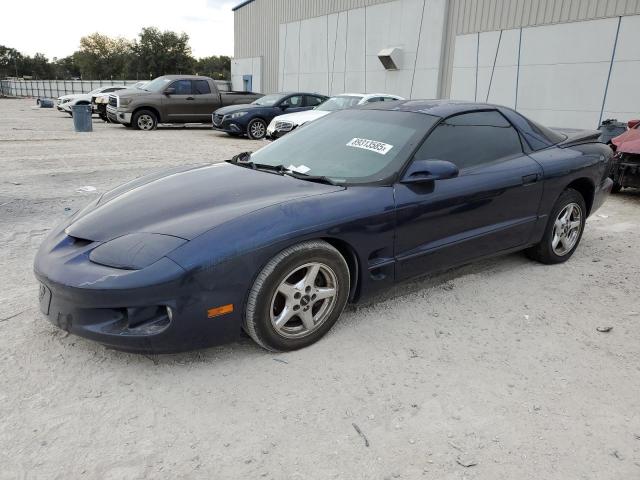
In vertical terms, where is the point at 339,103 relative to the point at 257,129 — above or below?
above

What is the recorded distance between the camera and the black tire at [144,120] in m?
15.7

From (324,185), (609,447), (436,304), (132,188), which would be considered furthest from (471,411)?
(132,188)

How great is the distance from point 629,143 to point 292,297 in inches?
251

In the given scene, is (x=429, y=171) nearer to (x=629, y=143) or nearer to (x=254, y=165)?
(x=254, y=165)

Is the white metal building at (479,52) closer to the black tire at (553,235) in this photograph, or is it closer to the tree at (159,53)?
the black tire at (553,235)

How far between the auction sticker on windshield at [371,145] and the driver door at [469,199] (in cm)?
21

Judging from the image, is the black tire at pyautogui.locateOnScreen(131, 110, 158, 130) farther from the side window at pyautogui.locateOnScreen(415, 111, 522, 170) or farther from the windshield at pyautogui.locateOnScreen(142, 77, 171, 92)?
the side window at pyautogui.locateOnScreen(415, 111, 522, 170)

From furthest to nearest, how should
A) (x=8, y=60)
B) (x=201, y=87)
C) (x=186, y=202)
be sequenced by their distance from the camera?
(x=8, y=60) < (x=201, y=87) < (x=186, y=202)

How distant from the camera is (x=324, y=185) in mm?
3182

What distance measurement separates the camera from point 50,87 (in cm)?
4416

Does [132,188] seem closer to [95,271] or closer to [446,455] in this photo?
[95,271]

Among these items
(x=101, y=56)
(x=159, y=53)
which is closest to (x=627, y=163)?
(x=159, y=53)

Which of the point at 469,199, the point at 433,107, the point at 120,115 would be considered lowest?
the point at 120,115

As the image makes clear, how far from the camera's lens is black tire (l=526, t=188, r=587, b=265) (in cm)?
429
